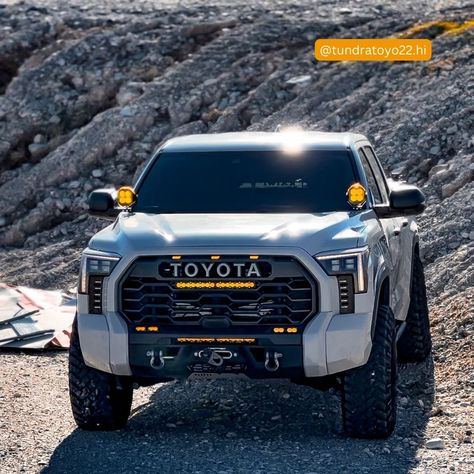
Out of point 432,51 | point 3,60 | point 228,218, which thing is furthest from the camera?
point 3,60

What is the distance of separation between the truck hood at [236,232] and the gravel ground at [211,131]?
4.39 ft

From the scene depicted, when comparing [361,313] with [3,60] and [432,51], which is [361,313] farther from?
[3,60]

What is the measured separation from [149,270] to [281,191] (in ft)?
4.94

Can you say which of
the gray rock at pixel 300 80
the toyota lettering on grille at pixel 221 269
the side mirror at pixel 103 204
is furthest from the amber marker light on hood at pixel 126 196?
the gray rock at pixel 300 80

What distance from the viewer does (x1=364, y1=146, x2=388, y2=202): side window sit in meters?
10.1

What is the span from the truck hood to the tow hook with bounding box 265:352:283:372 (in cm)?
68

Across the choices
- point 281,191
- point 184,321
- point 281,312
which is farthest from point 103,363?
point 281,191

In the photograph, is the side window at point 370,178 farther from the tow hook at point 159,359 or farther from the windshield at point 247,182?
the tow hook at point 159,359

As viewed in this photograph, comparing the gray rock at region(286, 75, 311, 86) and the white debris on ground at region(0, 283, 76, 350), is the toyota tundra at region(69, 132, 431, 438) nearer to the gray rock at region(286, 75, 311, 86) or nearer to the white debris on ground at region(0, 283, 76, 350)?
the white debris on ground at region(0, 283, 76, 350)

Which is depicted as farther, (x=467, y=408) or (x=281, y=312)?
(x=467, y=408)

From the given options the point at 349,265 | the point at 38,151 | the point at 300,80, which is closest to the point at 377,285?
the point at 349,265

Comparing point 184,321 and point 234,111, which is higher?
point 184,321

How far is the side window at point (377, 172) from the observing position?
10.1 metres

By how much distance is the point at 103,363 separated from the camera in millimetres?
8227
